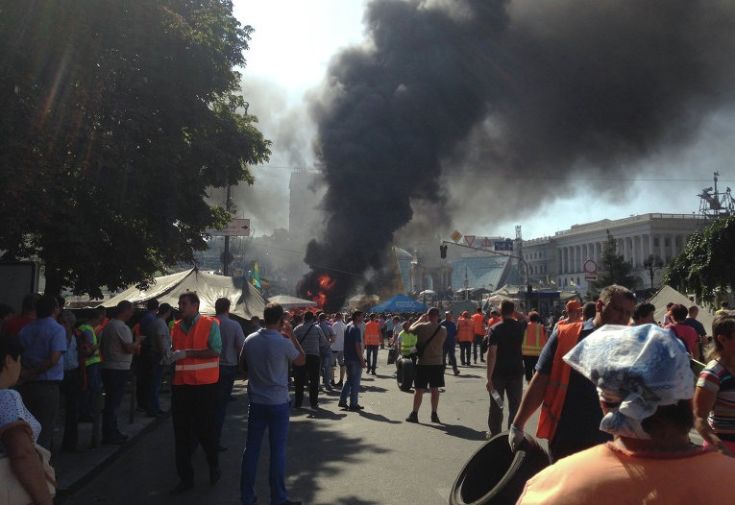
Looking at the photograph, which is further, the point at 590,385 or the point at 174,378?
the point at 174,378

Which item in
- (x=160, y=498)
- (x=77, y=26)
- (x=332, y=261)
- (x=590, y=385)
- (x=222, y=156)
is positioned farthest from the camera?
(x=332, y=261)

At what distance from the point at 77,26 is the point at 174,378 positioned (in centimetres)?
648

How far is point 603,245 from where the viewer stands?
6384 centimetres

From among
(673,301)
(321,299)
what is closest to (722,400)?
(673,301)

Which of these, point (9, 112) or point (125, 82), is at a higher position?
point (125, 82)

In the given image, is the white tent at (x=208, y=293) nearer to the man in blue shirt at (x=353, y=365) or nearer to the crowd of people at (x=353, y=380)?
the crowd of people at (x=353, y=380)

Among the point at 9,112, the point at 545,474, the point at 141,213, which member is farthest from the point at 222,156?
the point at 545,474

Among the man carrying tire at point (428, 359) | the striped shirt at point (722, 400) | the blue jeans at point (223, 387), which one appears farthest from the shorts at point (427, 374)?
the striped shirt at point (722, 400)

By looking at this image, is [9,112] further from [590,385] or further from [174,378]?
[590,385]

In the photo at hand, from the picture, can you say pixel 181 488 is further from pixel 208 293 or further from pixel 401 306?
pixel 401 306

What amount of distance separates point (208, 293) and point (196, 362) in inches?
482

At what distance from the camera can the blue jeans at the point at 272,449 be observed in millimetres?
5023

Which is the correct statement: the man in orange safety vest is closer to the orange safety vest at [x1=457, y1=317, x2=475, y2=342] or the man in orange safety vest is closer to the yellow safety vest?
the yellow safety vest

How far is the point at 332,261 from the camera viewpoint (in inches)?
1646
